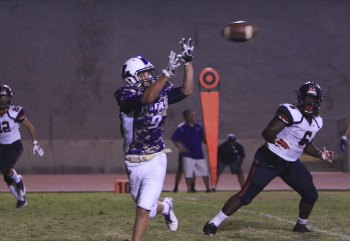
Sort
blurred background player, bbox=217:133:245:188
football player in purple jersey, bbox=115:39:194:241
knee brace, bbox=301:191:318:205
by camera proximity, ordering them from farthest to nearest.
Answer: blurred background player, bbox=217:133:245:188 < knee brace, bbox=301:191:318:205 < football player in purple jersey, bbox=115:39:194:241

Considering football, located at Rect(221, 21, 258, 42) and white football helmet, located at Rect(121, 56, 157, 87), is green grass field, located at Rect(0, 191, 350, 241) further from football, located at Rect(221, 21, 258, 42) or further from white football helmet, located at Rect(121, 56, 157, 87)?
football, located at Rect(221, 21, 258, 42)

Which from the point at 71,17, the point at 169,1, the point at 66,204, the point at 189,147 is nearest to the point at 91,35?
the point at 71,17

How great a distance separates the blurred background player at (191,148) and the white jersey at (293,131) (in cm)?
757

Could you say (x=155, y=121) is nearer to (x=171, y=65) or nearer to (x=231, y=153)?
(x=171, y=65)

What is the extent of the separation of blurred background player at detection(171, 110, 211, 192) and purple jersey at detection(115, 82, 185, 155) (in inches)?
358

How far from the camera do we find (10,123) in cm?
1231

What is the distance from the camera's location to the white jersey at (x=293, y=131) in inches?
343

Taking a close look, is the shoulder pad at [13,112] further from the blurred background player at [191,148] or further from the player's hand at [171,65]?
the player's hand at [171,65]

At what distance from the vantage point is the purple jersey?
23.3ft

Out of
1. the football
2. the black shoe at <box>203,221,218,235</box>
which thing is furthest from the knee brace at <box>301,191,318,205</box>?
the football

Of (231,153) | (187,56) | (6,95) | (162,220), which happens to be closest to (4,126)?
(6,95)

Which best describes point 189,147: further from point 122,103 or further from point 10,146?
point 122,103

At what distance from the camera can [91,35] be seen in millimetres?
25312

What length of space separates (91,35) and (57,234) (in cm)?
1688
